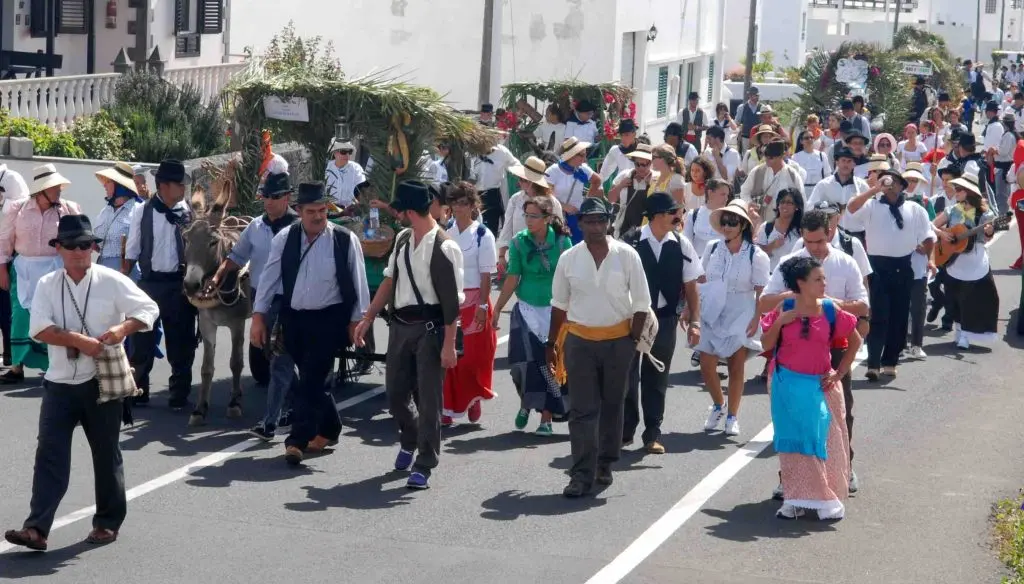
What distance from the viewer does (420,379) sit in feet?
32.4

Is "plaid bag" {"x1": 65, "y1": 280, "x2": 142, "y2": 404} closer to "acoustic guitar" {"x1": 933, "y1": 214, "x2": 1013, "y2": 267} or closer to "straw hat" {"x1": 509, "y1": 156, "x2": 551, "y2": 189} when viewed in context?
"straw hat" {"x1": 509, "y1": 156, "x2": 551, "y2": 189}

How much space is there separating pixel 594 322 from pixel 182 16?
19.8 metres

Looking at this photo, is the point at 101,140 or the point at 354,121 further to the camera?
the point at 101,140

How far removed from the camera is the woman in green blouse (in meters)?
11.5

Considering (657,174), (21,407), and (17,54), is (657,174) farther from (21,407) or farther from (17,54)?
(17,54)

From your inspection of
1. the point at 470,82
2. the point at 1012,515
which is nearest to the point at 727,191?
the point at 1012,515

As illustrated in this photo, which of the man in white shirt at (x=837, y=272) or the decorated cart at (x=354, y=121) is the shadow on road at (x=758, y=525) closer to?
the man in white shirt at (x=837, y=272)

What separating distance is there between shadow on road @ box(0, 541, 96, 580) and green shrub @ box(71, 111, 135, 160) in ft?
41.0

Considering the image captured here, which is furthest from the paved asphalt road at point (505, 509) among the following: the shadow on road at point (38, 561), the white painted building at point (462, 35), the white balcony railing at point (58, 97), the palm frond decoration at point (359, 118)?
the white painted building at point (462, 35)

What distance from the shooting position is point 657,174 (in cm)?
1589

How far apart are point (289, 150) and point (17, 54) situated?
320 inches

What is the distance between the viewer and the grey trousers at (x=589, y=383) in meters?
9.78

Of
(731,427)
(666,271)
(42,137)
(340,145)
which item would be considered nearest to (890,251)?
(731,427)

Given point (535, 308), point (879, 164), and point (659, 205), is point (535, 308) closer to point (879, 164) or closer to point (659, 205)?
point (659, 205)
